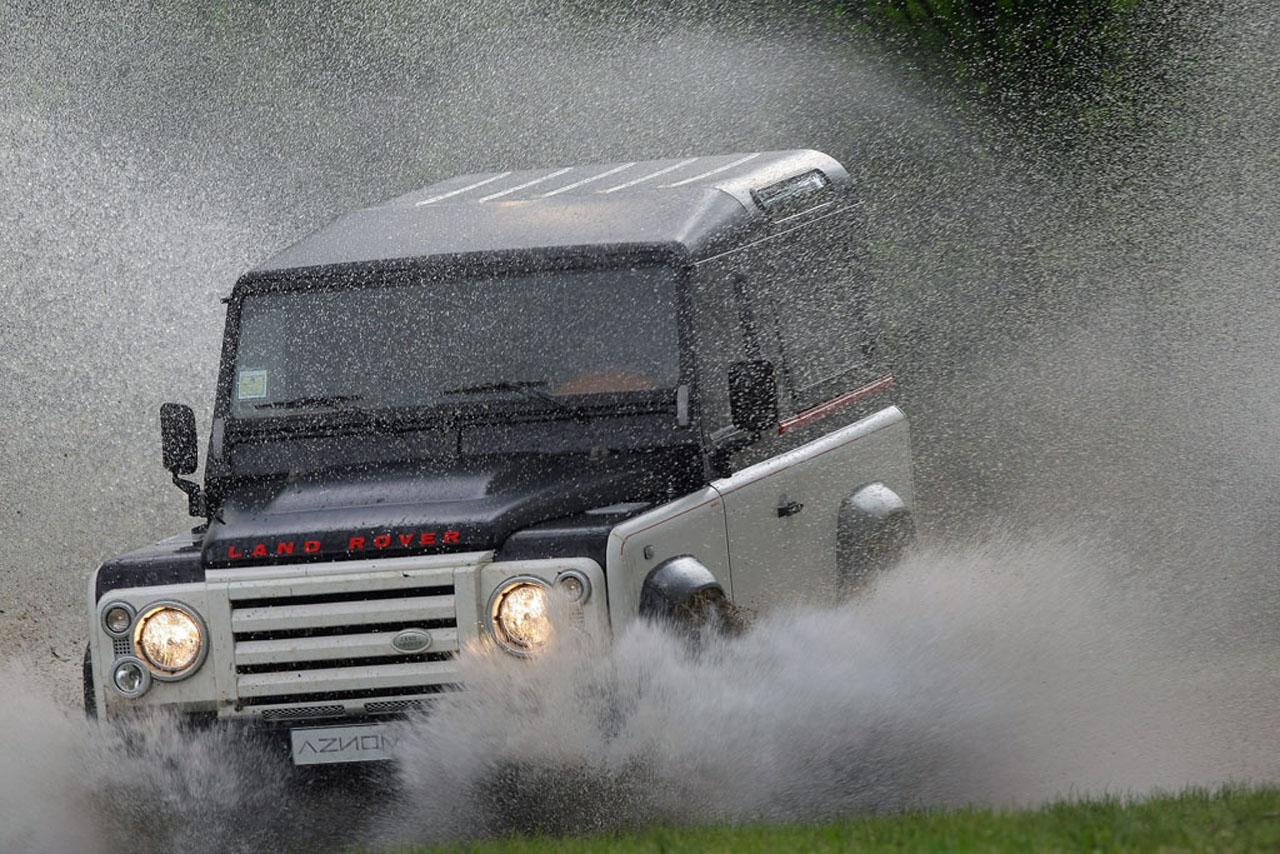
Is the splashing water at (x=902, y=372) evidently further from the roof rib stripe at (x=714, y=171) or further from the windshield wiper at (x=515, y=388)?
the roof rib stripe at (x=714, y=171)

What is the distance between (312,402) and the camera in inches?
366

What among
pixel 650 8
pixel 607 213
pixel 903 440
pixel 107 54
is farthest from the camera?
pixel 107 54

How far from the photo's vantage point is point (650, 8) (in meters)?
18.8

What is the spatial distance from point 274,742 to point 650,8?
11.6 metres

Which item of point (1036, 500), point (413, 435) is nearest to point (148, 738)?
point (413, 435)

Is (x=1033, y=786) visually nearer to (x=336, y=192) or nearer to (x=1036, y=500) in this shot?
(x=1036, y=500)

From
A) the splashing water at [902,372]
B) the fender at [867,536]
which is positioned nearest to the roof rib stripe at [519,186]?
the fender at [867,536]

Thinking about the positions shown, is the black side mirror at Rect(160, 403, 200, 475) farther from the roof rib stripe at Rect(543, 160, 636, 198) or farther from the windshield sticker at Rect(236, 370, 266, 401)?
the roof rib stripe at Rect(543, 160, 636, 198)

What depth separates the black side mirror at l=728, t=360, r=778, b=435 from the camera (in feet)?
29.5

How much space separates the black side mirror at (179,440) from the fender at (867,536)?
2.80 m

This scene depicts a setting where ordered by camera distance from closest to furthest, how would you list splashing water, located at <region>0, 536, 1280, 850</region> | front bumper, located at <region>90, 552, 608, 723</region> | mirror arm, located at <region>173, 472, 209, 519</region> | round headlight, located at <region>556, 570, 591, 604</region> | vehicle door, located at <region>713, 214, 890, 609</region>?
1. splashing water, located at <region>0, 536, 1280, 850</region>
2. round headlight, located at <region>556, 570, 591, 604</region>
3. front bumper, located at <region>90, 552, 608, 723</region>
4. vehicle door, located at <region>713, 214, 890, 609</region>
5. mirror arm, located at <region>173, 472, 209, 519</region>

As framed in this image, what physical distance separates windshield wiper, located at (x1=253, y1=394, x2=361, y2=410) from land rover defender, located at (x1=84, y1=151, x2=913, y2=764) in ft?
0.04

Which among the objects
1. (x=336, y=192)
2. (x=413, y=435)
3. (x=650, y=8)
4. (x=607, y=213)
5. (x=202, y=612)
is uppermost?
(x=650, y=8)

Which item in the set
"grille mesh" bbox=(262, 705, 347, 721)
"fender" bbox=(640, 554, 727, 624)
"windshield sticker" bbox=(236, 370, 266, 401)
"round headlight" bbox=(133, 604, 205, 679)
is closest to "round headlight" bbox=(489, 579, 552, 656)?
"fender" bbox=(640, 554, 727, 624)
